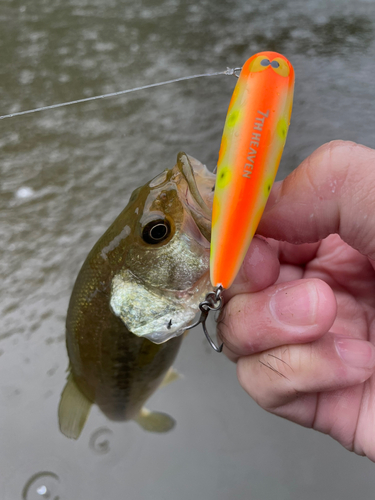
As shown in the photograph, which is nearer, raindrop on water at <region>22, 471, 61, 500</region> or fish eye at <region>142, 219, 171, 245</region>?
fish eye at <region>142, 219, 171, 245</region>

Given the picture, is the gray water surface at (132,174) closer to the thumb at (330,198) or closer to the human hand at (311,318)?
the human hand at (311,318)

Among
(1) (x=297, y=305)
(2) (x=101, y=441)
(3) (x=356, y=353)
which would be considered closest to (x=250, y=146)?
(1) (x=297, y=305)

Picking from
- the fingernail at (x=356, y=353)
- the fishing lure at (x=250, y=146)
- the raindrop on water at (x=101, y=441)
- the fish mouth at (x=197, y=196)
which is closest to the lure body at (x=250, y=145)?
the fishing lure at (x=250, y=146)

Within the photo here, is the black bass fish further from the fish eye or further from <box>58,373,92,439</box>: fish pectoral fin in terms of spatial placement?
<box>58,373,92,439</box>: fish pectoral fin

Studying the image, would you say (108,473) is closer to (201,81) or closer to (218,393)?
(218,393)

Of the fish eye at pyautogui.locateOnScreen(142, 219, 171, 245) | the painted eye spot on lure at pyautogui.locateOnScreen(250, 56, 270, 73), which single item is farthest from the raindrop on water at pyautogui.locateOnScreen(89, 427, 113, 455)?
the painted eye spot on lure at pyautogui.locateOnScreen(250, 56, 270, 73)

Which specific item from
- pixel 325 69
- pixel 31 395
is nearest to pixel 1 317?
pixel 31 395

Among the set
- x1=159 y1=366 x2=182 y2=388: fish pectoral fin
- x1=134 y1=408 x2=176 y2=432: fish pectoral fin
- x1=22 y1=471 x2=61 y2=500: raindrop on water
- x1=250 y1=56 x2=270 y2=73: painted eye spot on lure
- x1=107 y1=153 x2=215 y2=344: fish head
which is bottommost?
x1=22 y1=471 x2=61 y2=500: raindrop on water
